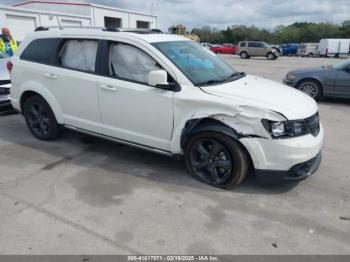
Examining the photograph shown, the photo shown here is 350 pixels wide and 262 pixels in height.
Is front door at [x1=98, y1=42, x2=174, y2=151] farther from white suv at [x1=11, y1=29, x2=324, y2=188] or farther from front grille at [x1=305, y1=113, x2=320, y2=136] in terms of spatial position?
front grille at [x1=305, y1=113, x2=320, y2=136]

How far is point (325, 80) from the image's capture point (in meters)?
8.88

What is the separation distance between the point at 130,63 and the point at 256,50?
32.8 meters

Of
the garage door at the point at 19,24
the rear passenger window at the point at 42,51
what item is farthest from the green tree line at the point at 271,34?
the rear passenger window at the point at 42,51

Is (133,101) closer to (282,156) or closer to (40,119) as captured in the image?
(282,156)

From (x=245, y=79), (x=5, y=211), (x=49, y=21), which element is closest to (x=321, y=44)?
(x=49, y=21)

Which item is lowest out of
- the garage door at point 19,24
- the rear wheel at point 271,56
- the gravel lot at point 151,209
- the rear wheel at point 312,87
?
the gravel lot at point 151,209

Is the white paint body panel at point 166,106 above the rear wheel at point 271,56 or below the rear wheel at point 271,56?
above

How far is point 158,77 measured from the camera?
3.74m

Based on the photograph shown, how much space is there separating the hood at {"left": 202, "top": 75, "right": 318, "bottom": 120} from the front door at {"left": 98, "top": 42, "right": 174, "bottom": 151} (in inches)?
25.3

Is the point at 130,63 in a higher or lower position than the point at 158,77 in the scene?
higher

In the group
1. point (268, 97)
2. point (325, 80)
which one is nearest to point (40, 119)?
point (268, 97)

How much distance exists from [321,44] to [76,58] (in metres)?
43.8

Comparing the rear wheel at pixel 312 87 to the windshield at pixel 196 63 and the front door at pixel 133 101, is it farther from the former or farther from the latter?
the front door at pixel 133 101

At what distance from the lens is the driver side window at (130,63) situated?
4.10 meters
